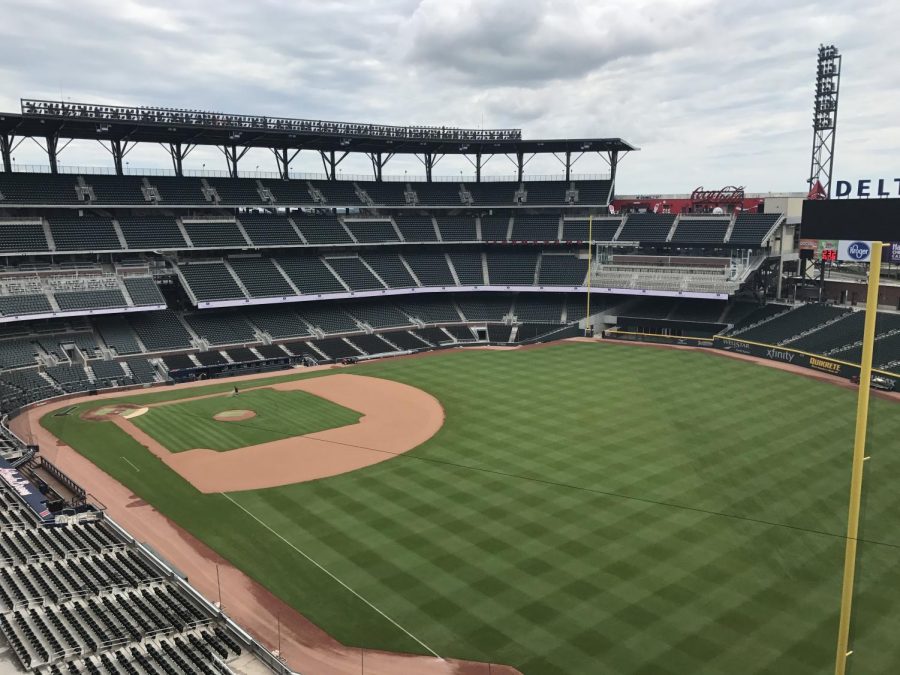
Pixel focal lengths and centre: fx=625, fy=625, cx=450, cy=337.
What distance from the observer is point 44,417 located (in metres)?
40.3

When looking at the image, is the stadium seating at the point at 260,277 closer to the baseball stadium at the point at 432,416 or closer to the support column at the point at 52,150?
the baseball stadium at the point at 432,416

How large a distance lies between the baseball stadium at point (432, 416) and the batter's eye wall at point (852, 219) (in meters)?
0.06

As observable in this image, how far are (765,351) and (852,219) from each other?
Result: 47.6 metres

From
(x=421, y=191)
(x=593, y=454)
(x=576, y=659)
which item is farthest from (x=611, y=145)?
(x=576, y=659)

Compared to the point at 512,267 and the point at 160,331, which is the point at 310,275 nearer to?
the point at 160,331

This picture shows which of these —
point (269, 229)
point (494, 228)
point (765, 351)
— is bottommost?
point (765, 351)

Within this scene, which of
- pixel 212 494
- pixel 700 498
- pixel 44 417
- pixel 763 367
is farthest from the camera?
pixel 763 367

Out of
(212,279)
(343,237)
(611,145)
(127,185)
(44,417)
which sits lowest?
(44,417)

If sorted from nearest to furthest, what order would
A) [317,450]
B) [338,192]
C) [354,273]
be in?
[317,450] < [354,273] < [338,192]

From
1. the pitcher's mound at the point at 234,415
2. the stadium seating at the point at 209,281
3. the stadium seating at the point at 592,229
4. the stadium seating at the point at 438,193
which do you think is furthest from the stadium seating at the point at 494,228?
the pitcher's mound at the point at 234,415

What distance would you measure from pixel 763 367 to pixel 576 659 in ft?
137

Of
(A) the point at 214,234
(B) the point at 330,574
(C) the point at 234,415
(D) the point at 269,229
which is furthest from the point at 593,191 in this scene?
(B) the point at 330,574

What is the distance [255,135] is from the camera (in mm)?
62750

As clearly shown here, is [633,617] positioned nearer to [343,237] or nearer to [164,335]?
[164,335]
